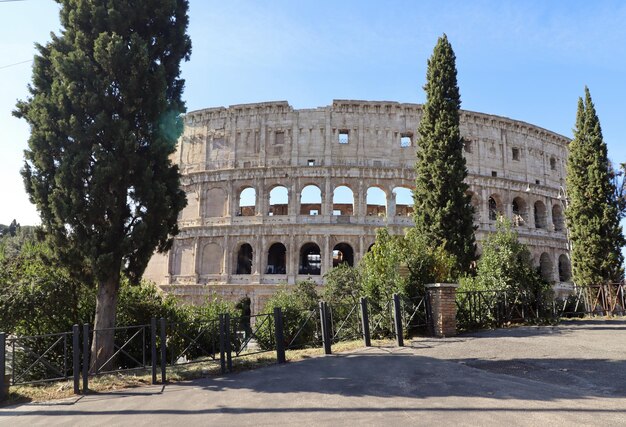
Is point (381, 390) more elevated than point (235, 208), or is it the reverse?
point (235, 208)

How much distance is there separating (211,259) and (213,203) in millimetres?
4138

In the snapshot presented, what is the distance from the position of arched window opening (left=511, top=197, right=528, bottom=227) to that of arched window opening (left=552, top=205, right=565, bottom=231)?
11.9ft

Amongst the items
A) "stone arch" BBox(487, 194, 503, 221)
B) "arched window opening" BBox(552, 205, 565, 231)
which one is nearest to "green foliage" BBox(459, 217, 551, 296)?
"stone arch" BBox(487, 194, 503, 221)

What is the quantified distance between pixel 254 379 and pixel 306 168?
2263 cm

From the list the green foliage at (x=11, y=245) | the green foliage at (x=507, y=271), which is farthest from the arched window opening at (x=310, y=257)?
the green foliage at (x=507, y=271)

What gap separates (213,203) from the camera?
101ft

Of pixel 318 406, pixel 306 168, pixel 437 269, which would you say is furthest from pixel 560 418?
pixel 306 168

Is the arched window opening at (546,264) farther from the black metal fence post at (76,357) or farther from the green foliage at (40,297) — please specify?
the black metal fence post at (76,357)

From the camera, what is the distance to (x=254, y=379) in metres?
7.65

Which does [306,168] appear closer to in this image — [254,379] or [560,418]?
[254,379]

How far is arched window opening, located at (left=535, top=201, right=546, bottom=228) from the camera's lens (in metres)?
33.9

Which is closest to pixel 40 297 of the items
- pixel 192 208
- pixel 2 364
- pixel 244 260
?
pixel 2 364

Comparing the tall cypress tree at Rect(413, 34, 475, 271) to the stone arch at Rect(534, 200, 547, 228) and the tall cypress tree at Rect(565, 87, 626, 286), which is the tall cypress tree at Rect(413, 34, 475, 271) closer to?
the tall cypress tree at Rect(565, 87, 626, 286)

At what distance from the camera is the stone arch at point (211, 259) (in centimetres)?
2980
